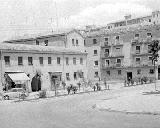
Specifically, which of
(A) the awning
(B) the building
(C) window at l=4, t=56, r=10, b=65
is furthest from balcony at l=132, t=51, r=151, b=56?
(C) window at l=4, t=56, r=10, b=65

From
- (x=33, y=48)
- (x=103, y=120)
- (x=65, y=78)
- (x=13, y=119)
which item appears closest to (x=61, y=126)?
(x=103, y=120)

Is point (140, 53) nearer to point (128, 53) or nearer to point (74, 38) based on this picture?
point (128, 53)

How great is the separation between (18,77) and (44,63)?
279 inches

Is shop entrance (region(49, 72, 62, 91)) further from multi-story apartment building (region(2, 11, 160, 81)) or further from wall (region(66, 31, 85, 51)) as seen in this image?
wall (region(66, 31, 85, 51))

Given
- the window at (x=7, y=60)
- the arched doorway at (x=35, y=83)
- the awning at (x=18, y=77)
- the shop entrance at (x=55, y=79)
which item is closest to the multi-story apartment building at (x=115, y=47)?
the shop entrance at (x=55, y=79)

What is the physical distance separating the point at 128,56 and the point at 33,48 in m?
27.8

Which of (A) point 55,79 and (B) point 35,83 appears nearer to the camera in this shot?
(B) point 35,83

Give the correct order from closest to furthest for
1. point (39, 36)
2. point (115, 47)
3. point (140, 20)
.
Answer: point (39, 36) < point (115, 47) < point (140, 20)

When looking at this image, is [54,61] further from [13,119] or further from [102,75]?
[13,119]

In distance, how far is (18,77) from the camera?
40000 millimetres

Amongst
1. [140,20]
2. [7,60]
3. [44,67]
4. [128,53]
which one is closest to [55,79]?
[44,67]

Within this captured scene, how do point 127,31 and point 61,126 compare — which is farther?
point 127,31

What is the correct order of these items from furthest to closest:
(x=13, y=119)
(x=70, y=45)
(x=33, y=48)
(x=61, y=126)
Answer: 1. (x=70, y=45)
2. (x=33, y=48)
3. (x=13, y=119)
4. (x=61, y=126)

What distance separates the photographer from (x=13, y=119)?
61.2 ft
